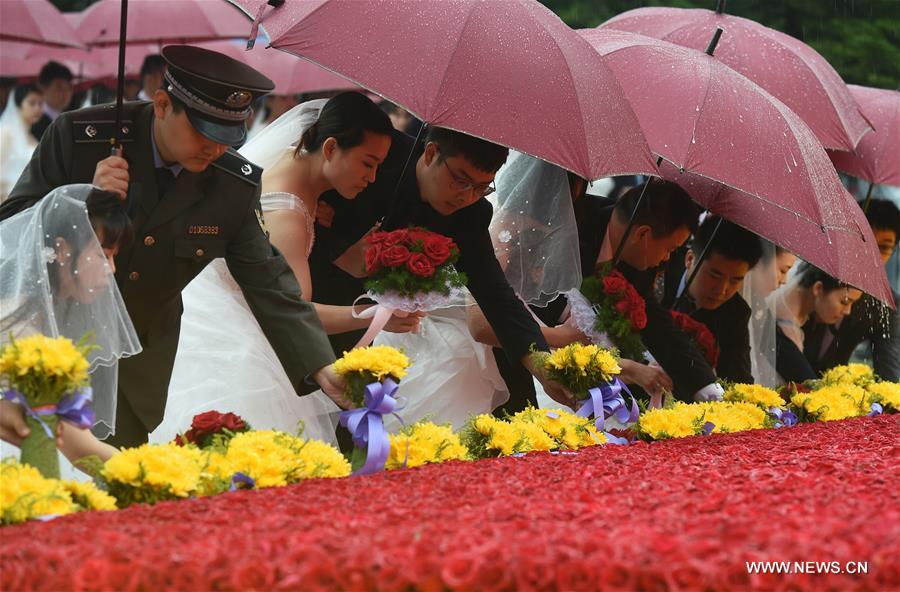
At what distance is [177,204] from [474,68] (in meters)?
1.07

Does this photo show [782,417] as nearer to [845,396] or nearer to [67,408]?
[845,396]

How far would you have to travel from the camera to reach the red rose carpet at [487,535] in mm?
2314

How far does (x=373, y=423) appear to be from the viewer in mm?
3654

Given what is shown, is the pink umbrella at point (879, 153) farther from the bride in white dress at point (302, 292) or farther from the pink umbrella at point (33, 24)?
the pink umbrella at point (33, 24)

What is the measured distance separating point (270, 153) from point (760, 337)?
9.79 feet

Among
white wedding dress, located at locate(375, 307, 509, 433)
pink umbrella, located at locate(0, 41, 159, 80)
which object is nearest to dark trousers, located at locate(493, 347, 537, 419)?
white wedding dress, located at locate(375, 307, 509, 433)

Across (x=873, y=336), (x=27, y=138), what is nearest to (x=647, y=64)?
(x=873, y=336)

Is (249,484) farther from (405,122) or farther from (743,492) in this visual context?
(405,122)

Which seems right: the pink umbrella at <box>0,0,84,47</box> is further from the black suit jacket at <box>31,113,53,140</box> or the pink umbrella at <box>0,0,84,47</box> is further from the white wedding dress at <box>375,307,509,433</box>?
the white wedding dress at <box>375,307,509,433</box>

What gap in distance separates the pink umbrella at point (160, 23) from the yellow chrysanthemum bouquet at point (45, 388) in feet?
24.4

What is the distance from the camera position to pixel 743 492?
3.18m

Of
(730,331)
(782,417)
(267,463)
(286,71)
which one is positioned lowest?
(286,71)

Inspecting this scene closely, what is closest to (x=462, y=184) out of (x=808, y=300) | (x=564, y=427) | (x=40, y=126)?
(x=564, y=427)

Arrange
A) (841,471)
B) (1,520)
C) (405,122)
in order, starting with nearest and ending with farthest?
(1,520)
(841,471)
(405,122)
